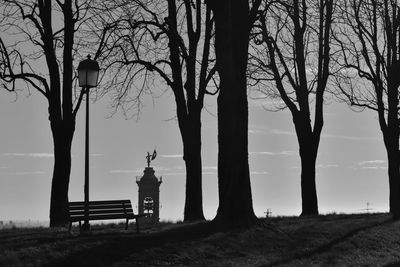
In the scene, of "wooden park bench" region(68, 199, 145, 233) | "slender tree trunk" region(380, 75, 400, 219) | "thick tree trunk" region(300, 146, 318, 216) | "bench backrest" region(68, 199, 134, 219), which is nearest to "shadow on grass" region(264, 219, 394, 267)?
"wooden park bench" region(68, 199, 145, 233)

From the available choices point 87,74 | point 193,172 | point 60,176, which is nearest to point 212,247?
point 87,74

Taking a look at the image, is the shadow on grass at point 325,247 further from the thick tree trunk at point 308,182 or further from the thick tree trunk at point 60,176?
the thick tree trunk at point 60,176

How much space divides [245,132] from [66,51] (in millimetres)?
8086

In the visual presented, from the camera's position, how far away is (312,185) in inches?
1070

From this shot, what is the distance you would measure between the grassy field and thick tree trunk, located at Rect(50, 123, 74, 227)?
166 inches

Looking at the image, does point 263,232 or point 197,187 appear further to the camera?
point 197,187

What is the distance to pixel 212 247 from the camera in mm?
15109

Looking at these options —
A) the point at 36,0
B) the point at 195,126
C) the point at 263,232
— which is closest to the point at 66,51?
the point at 36,0

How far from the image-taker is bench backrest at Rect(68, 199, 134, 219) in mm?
17719

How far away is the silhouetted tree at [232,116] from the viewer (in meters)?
17.6

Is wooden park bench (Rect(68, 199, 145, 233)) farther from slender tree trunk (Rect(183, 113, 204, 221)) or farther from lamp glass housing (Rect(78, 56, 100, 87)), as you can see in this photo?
slender tree trunk (Rect(183, 113, 204, 221))

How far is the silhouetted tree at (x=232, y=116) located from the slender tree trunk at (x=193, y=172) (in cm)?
554

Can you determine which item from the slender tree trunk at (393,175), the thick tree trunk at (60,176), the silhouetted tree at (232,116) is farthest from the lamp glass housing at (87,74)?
the slender tree trunk at (393,175)

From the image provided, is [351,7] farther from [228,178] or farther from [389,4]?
[228,178]
